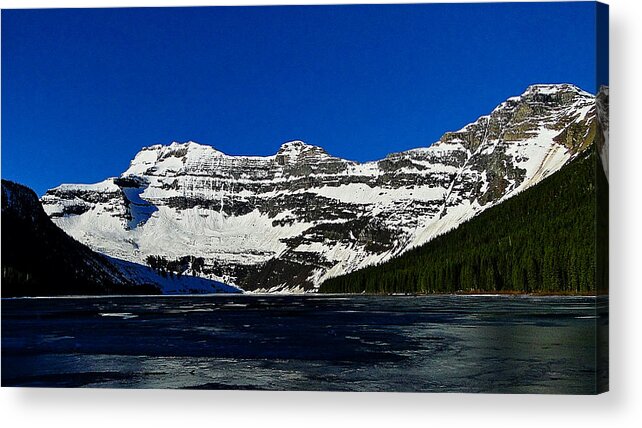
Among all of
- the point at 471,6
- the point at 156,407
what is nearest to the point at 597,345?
the point at 471,6

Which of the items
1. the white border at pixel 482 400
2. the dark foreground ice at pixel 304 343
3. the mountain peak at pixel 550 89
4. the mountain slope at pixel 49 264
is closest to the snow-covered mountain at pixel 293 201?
the mountain slope at pixel 49 264

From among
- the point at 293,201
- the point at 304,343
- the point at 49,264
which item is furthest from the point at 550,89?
the point at 49,264

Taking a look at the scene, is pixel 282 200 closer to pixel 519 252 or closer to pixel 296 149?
pixel 296 149

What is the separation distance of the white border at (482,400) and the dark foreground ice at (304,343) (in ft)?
0.51

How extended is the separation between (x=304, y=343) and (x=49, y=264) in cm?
384

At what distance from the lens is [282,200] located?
16.6m

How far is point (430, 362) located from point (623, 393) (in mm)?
2442

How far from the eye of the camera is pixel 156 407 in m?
15.7

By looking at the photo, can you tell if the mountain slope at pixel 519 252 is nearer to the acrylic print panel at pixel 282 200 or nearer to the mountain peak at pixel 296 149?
the acrylic print panel at pixel 282 200

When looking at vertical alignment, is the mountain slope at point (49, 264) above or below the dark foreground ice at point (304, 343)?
above

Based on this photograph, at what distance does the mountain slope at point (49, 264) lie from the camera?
16.4m

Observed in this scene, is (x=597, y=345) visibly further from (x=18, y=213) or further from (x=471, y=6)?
(x=18, y=213)

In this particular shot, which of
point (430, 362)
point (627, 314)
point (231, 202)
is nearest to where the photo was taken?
point (627, 314)

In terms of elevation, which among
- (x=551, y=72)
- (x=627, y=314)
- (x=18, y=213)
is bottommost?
(x=627, y=314)
